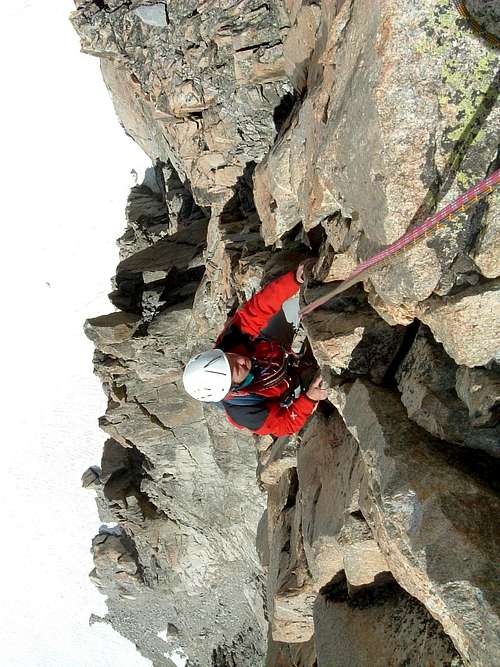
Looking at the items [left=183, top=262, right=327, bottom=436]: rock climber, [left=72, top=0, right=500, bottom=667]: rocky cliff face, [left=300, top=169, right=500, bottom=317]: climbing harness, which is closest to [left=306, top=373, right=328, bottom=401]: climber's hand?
[left=183, top=262, right=327, bottom=436]: rock climber

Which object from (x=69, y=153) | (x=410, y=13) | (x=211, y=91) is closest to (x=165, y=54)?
(x=211, y=91)

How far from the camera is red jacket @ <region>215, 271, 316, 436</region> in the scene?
23.3 ft

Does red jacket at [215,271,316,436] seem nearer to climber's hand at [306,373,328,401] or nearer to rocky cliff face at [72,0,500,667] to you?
climber's hand at [306,373,328,401]

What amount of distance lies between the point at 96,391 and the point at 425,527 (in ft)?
46.0

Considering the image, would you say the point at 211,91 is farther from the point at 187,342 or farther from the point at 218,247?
the point at 187,342

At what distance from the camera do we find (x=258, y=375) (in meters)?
7.52

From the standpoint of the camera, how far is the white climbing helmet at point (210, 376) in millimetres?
6871

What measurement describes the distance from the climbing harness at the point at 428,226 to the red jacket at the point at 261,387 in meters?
1.87

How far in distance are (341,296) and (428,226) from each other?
2.12m

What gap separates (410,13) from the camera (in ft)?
13.1

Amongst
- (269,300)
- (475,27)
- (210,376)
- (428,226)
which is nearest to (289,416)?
(210,376)

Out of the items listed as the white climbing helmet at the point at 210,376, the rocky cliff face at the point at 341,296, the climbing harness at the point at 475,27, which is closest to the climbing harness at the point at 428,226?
the rocky cliff face at the point at 341,296

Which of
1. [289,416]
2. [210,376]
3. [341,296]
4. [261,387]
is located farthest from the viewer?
[261,387]

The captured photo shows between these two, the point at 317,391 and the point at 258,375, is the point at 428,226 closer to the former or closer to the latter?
the point at 317,391
